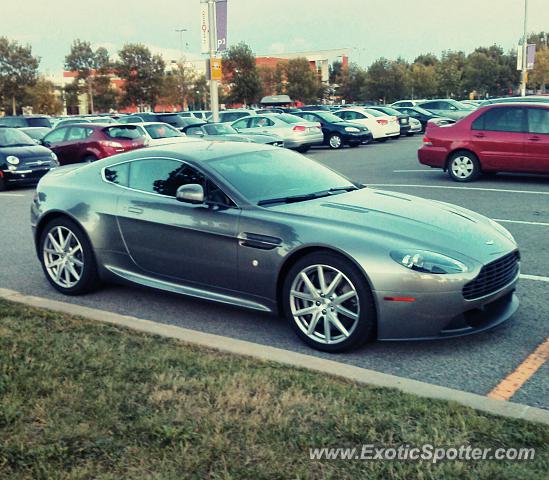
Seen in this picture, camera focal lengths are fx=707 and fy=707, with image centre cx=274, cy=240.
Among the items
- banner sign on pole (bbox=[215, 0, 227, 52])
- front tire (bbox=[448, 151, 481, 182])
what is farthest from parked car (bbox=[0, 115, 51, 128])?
front tire (bbox=[448, 151, 481, 182])

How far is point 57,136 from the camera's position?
1925 centimetres

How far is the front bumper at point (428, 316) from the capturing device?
4.67 metres

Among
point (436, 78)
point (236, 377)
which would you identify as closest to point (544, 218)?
point (236, 377)

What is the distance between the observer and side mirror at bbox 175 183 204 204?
5.50m

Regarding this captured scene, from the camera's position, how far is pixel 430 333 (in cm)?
475

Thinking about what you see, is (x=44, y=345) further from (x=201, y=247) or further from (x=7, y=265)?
(x=7, y=265)

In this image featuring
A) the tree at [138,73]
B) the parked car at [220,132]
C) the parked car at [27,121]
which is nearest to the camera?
the parked car at [220,132]

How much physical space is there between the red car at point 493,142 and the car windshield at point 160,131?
7451mm

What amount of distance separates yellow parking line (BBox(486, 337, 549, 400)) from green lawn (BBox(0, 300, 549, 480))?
59 centimetres

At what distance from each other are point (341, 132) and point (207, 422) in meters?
22.8

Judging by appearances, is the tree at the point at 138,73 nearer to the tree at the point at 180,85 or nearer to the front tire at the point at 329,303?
the tree at the point at 180,85

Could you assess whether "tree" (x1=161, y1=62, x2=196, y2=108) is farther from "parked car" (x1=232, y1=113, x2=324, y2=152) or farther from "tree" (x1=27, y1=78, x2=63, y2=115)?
"parked car" (x1=232, y1=113, x2=324, y2=152)

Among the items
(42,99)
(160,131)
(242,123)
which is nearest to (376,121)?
(242,123)

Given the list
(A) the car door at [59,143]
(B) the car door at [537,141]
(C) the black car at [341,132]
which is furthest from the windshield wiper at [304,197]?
(C) the black car at [341,132]
